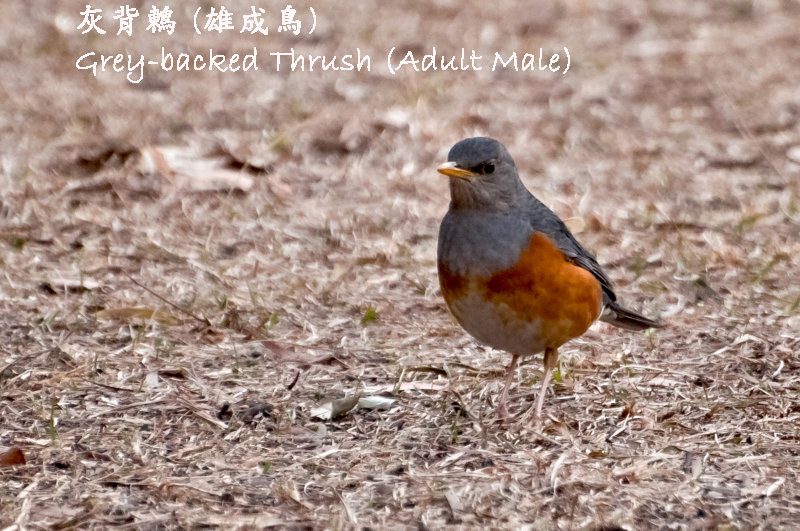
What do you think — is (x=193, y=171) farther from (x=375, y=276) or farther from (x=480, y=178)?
(x=480, y=178)

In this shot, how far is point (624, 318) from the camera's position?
18.6 ft

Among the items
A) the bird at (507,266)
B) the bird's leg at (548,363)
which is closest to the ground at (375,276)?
the bird's leg at (548,363)

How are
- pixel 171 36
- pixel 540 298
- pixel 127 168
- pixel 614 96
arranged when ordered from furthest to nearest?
pixel 171 36
pixel 614 96
pixel 127 168
pixel 540 298

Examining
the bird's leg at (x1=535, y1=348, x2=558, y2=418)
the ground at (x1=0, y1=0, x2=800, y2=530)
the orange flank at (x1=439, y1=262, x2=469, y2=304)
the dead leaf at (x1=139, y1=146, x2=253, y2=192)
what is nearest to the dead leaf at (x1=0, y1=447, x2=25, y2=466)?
the ground at (x1=0, y1=0, x2=800, y2=530)

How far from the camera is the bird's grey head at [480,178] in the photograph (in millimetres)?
5066

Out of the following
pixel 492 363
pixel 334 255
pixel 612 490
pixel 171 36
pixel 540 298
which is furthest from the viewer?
pixel 171 36

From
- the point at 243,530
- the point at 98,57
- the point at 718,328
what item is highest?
the point at 98,57

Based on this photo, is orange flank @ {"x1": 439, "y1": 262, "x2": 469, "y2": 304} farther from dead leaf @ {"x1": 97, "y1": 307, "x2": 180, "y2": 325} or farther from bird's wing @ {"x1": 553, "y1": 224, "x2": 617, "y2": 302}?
dead leaf @ {"x1": 97, "y1": 307, "x2": 180, "y2": 325}

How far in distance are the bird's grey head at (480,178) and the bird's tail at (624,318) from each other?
813 millimetres

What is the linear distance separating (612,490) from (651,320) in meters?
1.66

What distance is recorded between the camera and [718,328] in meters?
5.98

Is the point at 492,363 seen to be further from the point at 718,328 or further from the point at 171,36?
the point at 171,36

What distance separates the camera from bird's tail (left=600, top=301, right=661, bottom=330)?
5.57m

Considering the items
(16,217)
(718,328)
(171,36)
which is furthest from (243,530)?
(171,36)
